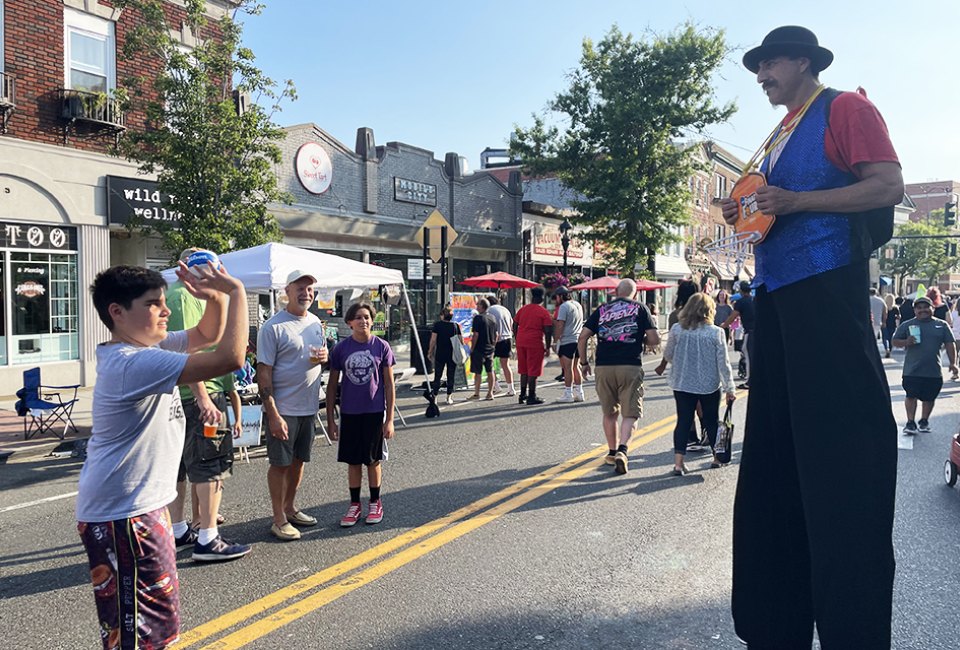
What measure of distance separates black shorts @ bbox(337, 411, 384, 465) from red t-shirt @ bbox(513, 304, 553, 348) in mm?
6969

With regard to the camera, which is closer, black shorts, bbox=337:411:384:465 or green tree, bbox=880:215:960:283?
black shorts, bbox=337:411:384:465

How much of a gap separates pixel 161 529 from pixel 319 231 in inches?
671

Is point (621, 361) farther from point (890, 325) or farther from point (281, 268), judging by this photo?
point (890, 325)

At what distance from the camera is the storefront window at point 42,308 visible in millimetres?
12992

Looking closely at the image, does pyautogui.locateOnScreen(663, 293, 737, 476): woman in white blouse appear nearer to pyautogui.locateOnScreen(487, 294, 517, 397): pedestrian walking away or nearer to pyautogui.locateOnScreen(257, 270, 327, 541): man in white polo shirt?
pyautogui.locateOnScreen(257, 270, 327, 541): man in white polo shirt

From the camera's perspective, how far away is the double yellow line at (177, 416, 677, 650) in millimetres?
3574

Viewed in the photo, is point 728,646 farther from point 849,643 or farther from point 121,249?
point 121,249

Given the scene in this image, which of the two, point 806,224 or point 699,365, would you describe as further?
point 699,365

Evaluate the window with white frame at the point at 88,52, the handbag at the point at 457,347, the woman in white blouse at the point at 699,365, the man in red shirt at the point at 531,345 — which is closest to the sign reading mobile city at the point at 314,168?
the window with white frame at the point at 88,52

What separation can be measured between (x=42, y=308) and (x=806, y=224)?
14.9 metres

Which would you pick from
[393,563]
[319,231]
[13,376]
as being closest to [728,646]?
[393,563]

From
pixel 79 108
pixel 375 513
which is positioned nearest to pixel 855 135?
pixel 375 513

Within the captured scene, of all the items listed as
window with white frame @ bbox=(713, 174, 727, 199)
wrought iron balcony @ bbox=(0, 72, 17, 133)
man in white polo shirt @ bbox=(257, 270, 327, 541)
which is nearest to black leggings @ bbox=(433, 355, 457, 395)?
man in white polo shirt @ bbox=(257, 270, 327, 541)

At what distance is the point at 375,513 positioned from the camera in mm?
5387
